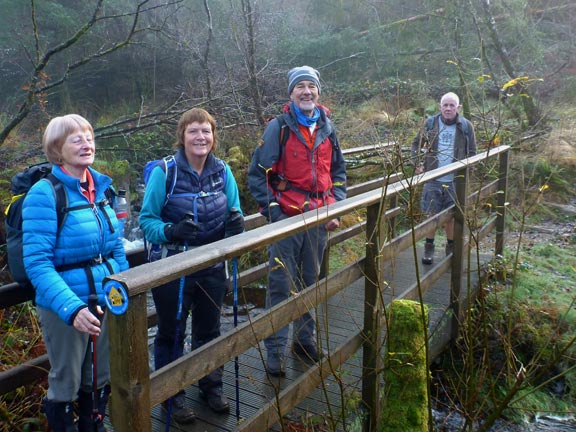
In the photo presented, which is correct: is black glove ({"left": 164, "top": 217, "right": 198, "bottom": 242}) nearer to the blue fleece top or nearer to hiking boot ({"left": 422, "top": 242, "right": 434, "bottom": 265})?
the blue fleece top

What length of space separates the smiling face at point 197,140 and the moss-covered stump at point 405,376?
1.33 meters

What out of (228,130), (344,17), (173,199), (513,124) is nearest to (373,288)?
(173,199)

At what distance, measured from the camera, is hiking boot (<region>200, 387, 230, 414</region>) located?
328cm

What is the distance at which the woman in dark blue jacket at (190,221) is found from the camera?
2.98 m

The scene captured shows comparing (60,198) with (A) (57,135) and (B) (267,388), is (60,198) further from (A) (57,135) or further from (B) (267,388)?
(B) (267,388)

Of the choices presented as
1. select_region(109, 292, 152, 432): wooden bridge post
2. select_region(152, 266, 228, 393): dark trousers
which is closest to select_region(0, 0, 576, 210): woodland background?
select_region(152, 266, 228, 393): dark trousers

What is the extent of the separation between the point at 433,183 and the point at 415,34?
12.3 meters

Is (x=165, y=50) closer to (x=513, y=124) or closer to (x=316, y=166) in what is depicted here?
(x=513, y=124)

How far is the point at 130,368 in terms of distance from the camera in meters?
1.80

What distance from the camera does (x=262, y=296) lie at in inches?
266

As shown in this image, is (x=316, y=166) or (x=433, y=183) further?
(x=433, y=183)

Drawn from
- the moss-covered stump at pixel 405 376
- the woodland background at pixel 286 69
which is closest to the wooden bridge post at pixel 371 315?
the moss-covered stump at pixel 405 376

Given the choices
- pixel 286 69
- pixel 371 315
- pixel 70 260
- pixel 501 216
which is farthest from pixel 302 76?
pixel 286 69

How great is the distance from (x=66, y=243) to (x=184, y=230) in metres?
0.58
